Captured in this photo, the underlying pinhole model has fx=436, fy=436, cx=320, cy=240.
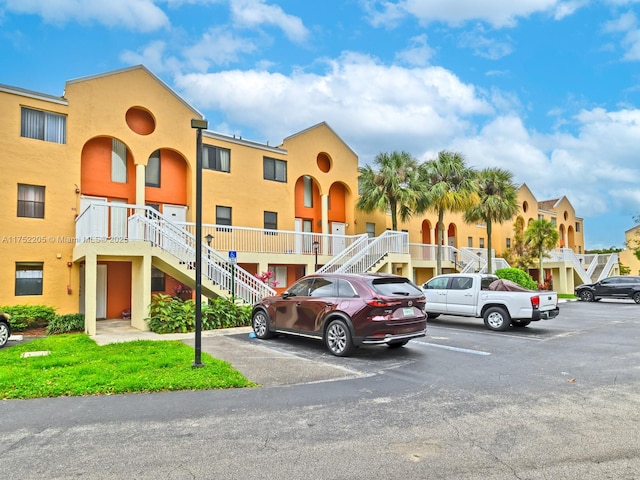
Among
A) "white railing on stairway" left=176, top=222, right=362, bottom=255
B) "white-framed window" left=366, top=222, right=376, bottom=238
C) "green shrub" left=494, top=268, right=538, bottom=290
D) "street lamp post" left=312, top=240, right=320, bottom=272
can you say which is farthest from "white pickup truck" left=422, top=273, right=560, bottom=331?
"white-framed window" left=366, top=222, right=376, bottom=238

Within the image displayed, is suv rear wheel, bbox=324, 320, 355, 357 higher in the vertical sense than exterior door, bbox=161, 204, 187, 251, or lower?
lower

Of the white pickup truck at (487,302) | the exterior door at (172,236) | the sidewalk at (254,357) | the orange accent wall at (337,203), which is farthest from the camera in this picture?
the orange accent wall at (337,203)

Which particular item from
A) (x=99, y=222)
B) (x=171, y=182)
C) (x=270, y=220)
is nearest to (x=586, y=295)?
(x=270, y=220)

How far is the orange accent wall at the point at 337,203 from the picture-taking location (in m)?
24.5

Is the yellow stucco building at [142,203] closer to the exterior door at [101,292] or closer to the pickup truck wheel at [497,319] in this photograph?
the exterior door at [101,292]

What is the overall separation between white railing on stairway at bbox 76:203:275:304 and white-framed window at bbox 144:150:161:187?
3.71 meters

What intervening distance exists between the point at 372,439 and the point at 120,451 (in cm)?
251

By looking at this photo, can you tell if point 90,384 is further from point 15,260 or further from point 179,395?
point 15,260

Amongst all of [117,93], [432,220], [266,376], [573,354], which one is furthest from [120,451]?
[432,220]

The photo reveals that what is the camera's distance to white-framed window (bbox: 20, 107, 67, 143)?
48.5ft

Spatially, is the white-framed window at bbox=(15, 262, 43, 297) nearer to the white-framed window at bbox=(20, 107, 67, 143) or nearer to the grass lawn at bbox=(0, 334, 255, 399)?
the white-framed window at bbox=(20, 107, 67, 143)

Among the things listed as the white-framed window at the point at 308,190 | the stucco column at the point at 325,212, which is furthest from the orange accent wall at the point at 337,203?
the white-framed window at the point at 308,190

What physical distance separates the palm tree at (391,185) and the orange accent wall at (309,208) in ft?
7.24

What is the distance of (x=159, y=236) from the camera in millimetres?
13203
